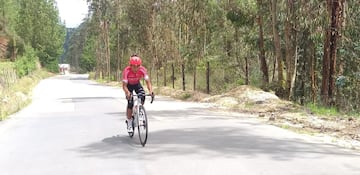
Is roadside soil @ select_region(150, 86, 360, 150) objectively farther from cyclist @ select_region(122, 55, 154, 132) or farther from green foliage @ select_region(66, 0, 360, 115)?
cyclist @ select_region(122, 55, 154, 132)

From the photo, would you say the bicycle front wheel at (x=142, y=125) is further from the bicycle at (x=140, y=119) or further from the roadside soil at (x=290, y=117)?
Answer: the roadside soil at (x=290, y=117)

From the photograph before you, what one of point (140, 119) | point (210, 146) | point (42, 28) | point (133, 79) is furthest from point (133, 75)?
point (42, 28)

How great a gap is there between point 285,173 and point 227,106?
1224 cm

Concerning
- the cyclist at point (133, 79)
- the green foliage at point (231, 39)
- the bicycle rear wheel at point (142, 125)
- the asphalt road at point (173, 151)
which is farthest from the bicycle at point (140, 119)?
the green foliage at point (231, 39)

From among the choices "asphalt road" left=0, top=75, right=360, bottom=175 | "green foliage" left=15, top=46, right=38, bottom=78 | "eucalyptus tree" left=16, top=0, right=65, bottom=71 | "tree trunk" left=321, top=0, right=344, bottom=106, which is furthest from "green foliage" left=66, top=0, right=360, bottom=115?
"eucalyptus tree" left=16, top=0, right=65, bottom=71

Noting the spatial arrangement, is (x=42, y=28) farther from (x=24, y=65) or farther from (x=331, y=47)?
(x=331, y=47)

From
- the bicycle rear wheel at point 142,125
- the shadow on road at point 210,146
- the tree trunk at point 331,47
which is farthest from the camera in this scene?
the tree trunk at point 331,47

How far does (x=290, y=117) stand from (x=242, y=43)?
20.3 metres

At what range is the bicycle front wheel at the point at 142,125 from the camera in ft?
31.4

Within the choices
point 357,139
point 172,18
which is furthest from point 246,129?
point 172,18

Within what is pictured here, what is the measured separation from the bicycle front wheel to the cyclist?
0.24 m

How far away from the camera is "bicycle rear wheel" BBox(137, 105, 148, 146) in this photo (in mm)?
9562

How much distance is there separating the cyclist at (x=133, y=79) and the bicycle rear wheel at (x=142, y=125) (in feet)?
0.82

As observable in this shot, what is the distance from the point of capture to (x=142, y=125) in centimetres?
979
